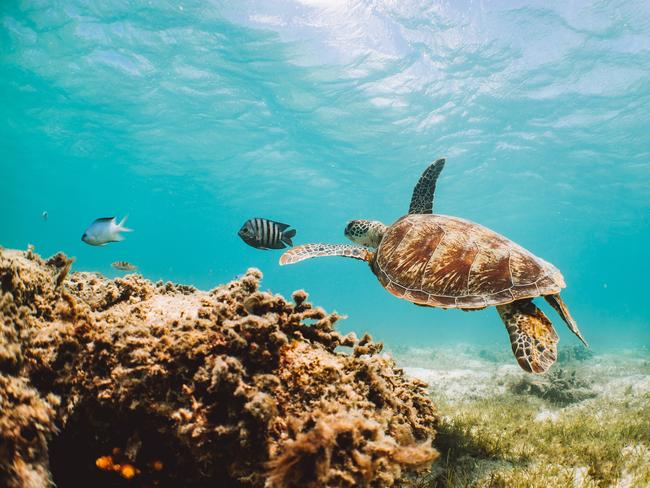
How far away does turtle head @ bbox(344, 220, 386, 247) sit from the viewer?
22.0ft

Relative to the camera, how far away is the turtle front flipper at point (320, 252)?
17.4 feet

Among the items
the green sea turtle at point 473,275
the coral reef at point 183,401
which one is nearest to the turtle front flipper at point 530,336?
the green sea turtle at point 473,275

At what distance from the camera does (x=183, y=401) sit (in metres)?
2.01

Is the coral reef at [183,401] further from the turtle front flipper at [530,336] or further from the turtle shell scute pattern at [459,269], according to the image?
the turtle shell scute pattern at [459,269]

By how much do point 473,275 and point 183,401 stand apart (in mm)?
3768

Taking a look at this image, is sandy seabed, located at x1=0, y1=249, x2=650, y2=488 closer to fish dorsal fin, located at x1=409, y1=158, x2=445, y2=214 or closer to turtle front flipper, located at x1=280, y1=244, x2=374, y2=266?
turtle front flipper, located at x1=280, y1=244, x2=374, y2=266

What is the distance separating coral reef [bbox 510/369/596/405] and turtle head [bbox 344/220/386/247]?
559 cm

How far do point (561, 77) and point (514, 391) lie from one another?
20162mm

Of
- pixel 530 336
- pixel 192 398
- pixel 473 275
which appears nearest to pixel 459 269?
pixel 473 275

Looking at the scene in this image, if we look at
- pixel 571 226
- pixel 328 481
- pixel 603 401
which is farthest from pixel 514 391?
pixel 571 226

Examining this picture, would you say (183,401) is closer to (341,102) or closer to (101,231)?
(101,231)

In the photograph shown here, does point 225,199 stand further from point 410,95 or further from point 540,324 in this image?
point 540,324

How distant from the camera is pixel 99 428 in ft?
6.93

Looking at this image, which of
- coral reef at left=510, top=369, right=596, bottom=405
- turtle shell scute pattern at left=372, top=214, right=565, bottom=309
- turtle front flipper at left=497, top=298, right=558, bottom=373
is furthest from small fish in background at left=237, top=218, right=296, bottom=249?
coral reef at left=510, top=369, right=596, bottom=405
